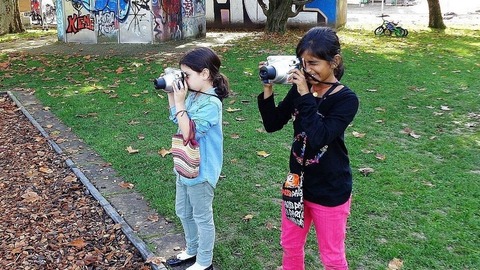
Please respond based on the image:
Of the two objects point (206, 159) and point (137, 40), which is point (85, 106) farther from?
point (137, 40)

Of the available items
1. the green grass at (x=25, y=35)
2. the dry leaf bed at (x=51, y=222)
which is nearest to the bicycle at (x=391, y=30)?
the green grass at (x=25, y=35)

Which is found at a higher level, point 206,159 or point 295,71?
point 295,71

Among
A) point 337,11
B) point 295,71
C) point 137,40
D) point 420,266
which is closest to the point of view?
point 295,71

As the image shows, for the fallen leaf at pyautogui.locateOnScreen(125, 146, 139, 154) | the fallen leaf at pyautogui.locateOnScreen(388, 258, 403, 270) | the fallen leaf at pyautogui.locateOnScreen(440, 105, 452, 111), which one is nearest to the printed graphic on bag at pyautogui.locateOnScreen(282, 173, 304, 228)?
the fallen leaf at pyautogui.locateOnScreen(388, 258, 403, 270)

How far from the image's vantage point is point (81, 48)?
15250mm

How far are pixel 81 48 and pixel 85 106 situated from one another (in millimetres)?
7960

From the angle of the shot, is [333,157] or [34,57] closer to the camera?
[333,157]

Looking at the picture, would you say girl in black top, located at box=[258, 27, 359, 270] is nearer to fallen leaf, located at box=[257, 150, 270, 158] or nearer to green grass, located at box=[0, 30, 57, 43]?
fallen leaf, located at box=[257, 150, 270, 158]

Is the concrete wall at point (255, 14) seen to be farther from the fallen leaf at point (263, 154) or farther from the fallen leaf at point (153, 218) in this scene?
the fallen leaf at point (153, 218)

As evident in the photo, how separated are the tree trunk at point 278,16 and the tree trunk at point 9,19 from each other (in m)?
9.87

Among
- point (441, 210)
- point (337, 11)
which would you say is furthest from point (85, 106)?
point (337, 11)

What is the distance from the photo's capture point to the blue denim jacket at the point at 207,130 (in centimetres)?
A: 305

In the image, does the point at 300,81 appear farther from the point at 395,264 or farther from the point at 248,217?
the point at 248,217

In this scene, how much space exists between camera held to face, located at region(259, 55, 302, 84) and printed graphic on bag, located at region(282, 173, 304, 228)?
1.72 feet
